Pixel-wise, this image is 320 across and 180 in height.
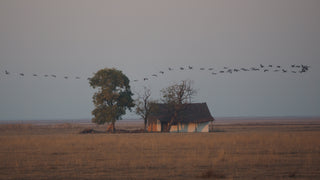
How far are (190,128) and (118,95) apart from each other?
581 inches

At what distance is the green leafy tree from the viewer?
6481 centimetres

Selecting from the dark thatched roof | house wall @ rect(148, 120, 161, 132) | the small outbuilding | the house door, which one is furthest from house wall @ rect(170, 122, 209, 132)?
house wall @ rect(148, 120, 161, 132)

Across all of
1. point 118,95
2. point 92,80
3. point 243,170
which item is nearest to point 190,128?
point 118,95

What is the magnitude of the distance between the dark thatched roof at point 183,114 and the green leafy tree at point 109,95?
228 inches

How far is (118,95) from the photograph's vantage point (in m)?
65.4

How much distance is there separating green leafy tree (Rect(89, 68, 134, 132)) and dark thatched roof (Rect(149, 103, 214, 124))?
5.79 m

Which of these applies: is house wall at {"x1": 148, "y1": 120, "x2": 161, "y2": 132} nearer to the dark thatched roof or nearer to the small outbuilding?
the small outbuilding

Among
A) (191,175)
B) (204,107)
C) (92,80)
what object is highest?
(92,80)

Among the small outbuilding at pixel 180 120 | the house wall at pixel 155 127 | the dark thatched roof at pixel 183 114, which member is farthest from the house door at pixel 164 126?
the dark thatched roof at pixel 183 114

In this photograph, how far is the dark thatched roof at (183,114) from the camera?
224 ft

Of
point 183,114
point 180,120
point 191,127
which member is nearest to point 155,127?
point 180,120

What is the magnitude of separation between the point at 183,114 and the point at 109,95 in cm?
1441

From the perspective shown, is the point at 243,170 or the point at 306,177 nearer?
the point at 306,177

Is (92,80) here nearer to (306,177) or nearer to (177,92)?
(177,92)
